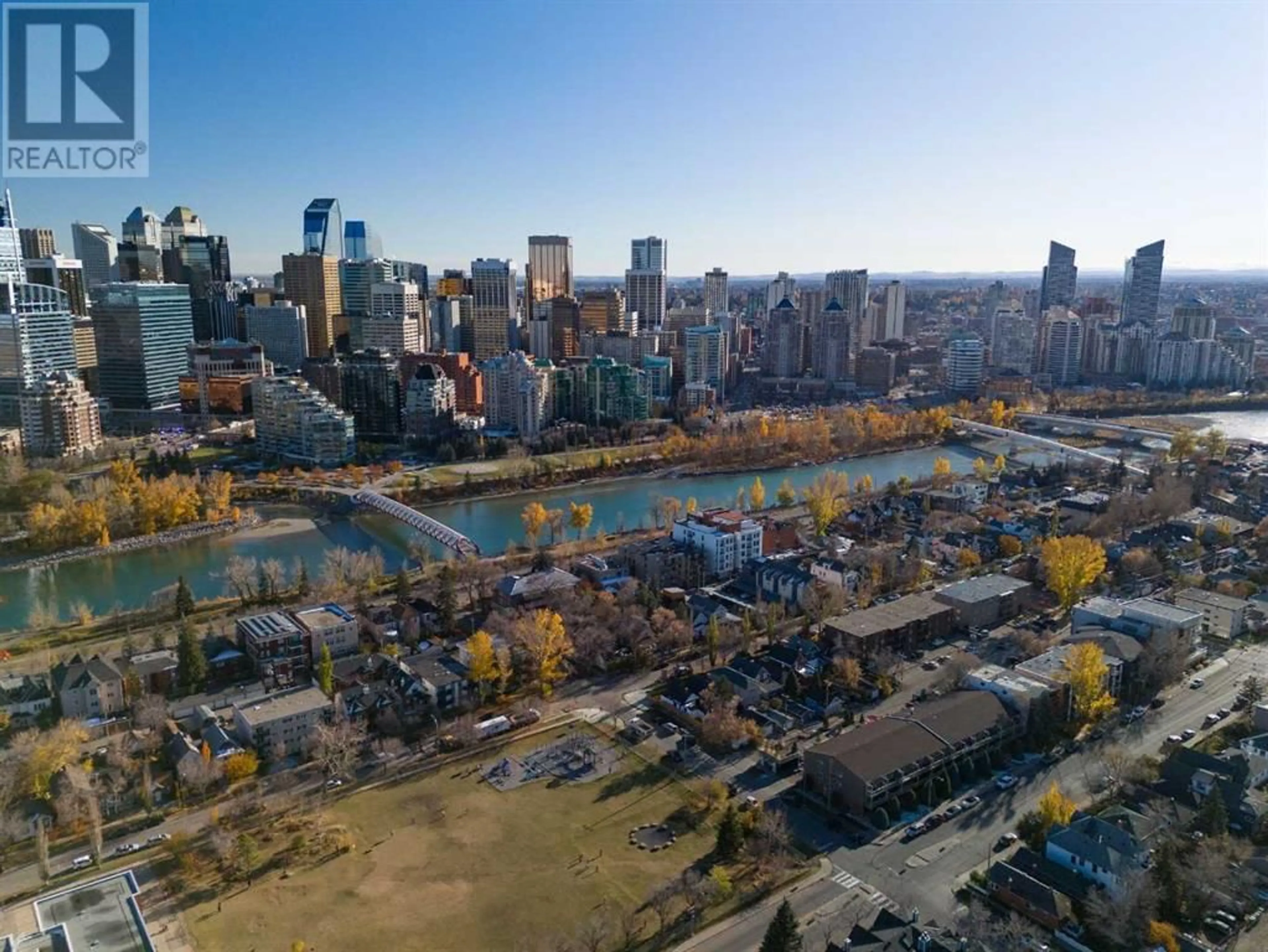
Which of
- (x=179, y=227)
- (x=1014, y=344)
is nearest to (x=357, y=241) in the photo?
(x=179, y=227)

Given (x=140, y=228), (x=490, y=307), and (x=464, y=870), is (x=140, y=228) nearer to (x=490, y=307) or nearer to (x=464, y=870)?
(x=490, y=307)

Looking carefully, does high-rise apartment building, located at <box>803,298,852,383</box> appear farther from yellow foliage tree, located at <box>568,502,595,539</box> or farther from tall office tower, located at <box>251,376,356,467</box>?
yellow foliage tree, located at <box>568,502,595,539</box>

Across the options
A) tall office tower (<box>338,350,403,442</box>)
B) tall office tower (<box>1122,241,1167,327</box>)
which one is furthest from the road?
tall office tower (<box>1122,241,1167,327</box>)

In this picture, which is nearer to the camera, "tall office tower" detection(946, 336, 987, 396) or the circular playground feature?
the circular playground feature

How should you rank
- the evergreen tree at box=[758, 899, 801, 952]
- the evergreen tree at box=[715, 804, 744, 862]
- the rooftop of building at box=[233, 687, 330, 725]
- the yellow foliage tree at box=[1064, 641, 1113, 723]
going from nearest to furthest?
the evergreen tree at box=[758, 899, 801, 952], the evergreen tree at box=[715, 804, 744, 862], the rooftop of building at box=[233, 687, 330, 725], the yellow foliage tree at box=[1064, 641, 1113, 723]

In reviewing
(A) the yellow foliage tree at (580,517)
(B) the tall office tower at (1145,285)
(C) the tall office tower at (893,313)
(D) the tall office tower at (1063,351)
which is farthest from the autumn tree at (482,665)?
(B) the tall office tower at (1145,285)

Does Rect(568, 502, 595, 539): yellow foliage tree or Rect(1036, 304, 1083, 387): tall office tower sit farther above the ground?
Rect(1036, 304, 1083, 387): tall office tower
